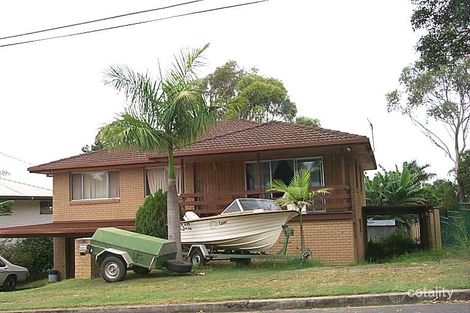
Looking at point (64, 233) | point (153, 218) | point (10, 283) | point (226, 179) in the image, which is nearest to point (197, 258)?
point (153, 218)

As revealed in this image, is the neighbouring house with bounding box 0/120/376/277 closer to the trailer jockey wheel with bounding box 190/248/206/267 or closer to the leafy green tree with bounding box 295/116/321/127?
the trailer jockey wheel with bounding box 190/248/206/267

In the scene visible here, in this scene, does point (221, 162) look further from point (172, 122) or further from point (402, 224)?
point (402, 224)

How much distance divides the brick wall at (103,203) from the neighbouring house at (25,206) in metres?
8.43

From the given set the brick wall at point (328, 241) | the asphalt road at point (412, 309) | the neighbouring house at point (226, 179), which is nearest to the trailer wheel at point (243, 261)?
the brick wall at point (328, 241)

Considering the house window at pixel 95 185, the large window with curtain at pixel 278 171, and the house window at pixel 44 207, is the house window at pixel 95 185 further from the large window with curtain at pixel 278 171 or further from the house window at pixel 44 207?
the house window at pixel 44 207

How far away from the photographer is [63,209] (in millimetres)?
23031

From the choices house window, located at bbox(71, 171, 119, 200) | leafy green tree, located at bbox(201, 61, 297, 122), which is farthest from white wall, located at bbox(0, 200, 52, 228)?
leafy green tree, located at bbox(201, 61, 297, 122)

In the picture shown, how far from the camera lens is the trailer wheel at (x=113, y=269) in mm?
13773

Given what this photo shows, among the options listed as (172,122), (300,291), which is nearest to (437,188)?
(172,122)

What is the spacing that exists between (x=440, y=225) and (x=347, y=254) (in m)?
9.32

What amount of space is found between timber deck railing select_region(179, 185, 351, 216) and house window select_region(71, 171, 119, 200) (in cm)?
421

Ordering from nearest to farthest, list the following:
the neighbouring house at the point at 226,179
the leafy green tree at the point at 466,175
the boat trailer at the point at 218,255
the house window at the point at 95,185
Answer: the boat trailer at the point at 218,255, the neighbouring house at the point at 226,179, the house window at the point at 95,185, the leafy green tree at the point at 466,175

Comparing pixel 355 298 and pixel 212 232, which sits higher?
pixel 212 232

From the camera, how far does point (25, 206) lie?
106 feet
